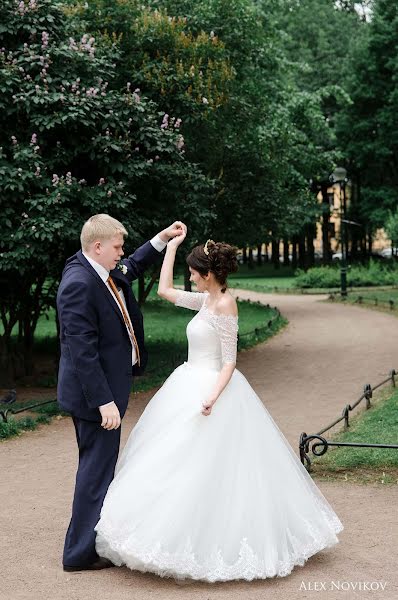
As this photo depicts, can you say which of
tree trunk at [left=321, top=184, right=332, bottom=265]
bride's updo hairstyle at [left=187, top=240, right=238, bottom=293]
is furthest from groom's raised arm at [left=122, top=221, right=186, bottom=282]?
tree trunk at [left=321, top=184, right=332, bottom=265]

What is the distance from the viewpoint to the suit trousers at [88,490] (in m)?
5.14

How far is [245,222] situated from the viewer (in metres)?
18.9

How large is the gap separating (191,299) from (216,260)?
18.9 inches

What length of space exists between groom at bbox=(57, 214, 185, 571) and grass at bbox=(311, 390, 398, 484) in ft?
9.90

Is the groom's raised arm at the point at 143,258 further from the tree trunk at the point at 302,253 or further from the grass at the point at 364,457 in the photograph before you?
the tree trunk at the point at 302,253

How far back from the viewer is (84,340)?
4969mm

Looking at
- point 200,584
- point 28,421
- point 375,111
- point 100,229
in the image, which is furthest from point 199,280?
point 375,111

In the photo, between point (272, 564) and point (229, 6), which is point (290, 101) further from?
point (272, 564)

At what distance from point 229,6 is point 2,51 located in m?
6.85

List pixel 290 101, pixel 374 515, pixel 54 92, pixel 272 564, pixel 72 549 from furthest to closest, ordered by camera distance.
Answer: pixel 290 101
pixel 54 92
pixel 374 515
pixel 72 549
pixel 272 564

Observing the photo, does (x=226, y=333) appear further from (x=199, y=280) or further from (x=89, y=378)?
(x=89, y=378)

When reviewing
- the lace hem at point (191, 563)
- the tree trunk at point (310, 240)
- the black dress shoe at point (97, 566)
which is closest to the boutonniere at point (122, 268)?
the lace hem at point (191, 563)

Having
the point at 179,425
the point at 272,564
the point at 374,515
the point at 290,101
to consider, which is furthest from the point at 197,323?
the point at 290,101

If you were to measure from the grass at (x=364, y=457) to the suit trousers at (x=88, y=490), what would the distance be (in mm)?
2994
